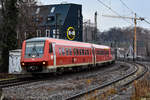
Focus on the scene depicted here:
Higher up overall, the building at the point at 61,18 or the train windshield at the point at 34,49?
the building at the point at 61,18

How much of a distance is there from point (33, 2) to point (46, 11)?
949 inches

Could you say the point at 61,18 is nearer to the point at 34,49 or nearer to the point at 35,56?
the point at 34,49

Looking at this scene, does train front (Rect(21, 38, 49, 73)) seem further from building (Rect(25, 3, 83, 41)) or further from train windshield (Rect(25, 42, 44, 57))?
building (Rect(25, 3, 83, 41))

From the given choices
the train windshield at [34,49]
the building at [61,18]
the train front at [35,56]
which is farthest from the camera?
the building at [61,18]

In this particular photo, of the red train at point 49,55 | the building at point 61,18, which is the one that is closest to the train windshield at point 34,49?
the red train at point 49,55

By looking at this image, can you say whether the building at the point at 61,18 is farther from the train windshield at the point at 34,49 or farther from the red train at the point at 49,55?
the train windshield at the point at 34,49

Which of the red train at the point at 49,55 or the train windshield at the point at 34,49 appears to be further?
the train windshield at the point at 34,49

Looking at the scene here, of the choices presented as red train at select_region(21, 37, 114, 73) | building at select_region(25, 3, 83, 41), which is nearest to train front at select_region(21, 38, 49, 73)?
red train at select_region(21, 37, 114, 73)

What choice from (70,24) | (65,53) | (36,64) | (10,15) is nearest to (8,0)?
(10,15)

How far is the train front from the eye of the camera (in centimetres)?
1848

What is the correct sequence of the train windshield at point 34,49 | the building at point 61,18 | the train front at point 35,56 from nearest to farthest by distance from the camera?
the train front at point 35,56 → the train windshield at point 34,49 → the building at point 61,18

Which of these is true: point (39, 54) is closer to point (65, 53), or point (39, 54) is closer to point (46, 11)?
point (65, 53)

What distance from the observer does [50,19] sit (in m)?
61.8

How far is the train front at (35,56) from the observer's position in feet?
60.6
